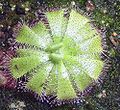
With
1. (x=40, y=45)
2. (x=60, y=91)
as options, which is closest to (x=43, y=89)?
(x=60, y=91)

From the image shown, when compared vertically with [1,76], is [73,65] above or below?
above

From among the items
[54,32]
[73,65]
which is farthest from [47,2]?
[73,65]

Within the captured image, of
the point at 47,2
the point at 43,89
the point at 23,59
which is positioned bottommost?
the point at 43,89

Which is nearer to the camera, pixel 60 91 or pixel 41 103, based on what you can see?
pixel 60 91

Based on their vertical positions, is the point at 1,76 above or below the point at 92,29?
below

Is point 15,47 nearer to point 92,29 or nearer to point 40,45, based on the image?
point 40,45

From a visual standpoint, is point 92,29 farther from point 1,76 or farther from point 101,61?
point 1,76
